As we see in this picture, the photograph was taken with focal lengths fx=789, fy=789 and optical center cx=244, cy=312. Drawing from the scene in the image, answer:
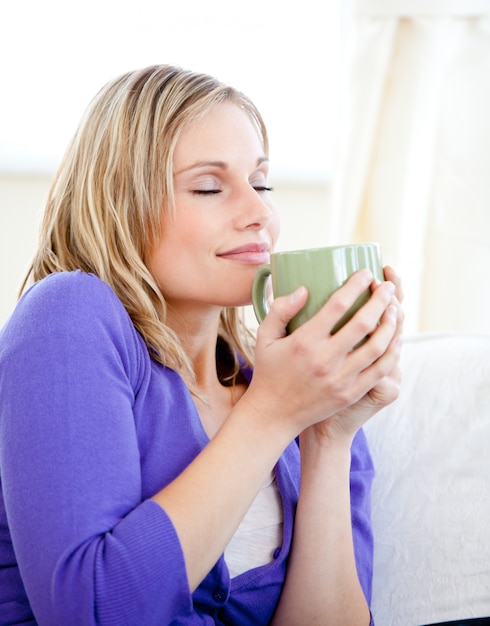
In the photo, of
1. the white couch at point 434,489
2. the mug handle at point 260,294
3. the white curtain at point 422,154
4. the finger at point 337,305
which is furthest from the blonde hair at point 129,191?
the white curtain at point 422,154

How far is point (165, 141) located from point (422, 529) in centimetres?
62

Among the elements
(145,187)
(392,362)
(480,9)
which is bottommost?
(392,362)

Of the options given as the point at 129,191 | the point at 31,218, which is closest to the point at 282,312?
the point at 129,191

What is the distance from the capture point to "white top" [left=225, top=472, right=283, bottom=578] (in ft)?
3.20

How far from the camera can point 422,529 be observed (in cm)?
107

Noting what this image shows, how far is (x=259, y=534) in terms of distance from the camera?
1.01 meters

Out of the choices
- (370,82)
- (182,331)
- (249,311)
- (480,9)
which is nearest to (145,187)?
(182,331)

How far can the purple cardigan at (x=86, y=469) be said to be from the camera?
71 centimetres

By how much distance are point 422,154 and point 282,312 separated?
115cm

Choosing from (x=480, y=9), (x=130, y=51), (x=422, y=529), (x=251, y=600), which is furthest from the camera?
(x=130, y=51)

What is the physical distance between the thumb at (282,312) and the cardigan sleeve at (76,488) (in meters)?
0.17

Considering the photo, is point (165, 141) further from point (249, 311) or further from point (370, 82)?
point (249, 311)

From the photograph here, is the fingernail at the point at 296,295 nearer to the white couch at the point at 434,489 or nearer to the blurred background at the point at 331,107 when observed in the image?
the white couch at the point at 434,489

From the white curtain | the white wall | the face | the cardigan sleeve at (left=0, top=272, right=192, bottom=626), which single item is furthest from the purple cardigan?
the white wall
